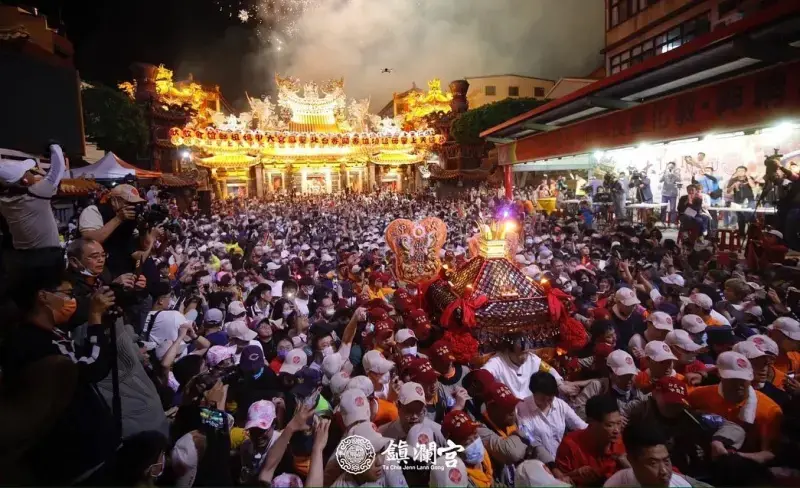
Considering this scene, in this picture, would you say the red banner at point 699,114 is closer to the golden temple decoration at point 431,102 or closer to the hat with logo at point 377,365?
the hat with logo at point 377,365

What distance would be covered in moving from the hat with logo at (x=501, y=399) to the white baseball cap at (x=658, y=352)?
3.50ft

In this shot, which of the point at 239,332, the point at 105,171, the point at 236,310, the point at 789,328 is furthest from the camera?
the point at 105,171

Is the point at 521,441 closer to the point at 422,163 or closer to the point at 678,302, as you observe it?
the point at 678,302

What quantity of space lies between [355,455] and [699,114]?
19.3ft

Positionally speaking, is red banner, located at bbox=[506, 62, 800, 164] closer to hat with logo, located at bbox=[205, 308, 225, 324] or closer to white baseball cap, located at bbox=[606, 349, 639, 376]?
white baseball cap, located at bbox=[606, 349, 639, 376]

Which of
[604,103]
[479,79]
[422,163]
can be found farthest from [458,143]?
[604,103]

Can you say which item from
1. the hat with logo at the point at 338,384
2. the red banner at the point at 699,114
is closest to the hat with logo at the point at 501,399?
the hat with logo at the point at 338,384

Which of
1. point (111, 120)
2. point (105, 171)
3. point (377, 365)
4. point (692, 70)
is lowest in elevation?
point (377, 365)

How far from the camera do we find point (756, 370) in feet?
9.61

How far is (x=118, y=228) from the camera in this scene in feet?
11.4

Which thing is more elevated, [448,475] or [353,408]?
[353,408]

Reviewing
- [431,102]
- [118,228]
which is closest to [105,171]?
[118,228]

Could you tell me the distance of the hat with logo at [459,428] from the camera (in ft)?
8.02

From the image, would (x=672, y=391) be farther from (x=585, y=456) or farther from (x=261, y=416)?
(x=261, y=416)
